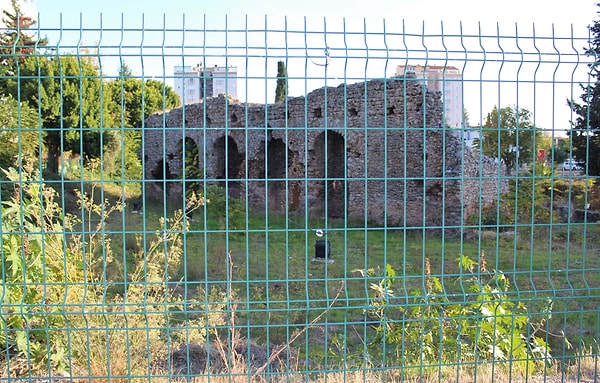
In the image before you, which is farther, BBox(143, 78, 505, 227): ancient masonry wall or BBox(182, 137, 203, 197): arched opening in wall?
BBox(182, 137, 203, 197): arched opening in wall

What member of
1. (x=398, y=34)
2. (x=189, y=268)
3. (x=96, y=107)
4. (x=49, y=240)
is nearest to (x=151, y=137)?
(x=96, y=107)

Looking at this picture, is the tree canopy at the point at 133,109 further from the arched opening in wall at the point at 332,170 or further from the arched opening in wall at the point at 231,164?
the arched opening in wall at the point at 332,170

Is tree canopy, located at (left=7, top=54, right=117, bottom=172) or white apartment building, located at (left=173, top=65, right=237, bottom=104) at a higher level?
tree canopy, located at (left=7, top=54, right=117, bottom=172)

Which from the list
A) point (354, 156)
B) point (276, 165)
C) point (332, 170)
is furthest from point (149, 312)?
point (276, 165)

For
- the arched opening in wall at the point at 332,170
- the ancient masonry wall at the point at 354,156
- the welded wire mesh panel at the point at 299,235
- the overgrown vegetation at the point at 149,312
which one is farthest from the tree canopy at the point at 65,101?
the overgrown vegetation at the point at 149,312

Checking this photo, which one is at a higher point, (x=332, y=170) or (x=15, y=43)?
(x=15, y=43)

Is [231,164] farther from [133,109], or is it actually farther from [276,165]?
[133,109]

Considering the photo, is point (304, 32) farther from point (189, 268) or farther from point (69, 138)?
point (69, 138)

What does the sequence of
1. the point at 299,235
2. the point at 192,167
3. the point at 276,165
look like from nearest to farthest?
the point at 299,235 → the point at 192,167 → the point at 276,165

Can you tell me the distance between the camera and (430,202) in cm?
1348

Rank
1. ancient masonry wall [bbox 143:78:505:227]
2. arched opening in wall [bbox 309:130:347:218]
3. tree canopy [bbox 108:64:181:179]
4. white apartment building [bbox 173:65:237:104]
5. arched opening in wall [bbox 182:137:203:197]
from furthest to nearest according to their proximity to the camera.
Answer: tree canopy [bbox 108:64:181:179] → arched opening in wall [bbox 182:137:203:197] → arched opening in wall [bbox 309:130:347:218] → ancient masonry wall [bbox 143:78:505:227] → white apartment building [bbox 173:65:237:104]

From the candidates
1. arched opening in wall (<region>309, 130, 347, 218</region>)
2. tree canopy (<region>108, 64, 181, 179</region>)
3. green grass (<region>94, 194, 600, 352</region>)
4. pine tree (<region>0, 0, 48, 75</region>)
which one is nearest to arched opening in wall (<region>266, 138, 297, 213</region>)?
arched opening in wall (<region>309, 130, 347, 218</region>)

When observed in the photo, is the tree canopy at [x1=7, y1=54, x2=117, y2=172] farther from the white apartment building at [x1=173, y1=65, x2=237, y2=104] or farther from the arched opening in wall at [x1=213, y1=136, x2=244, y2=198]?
the white apartment building at [x1=173, y1=65, x2=237, y2=104]

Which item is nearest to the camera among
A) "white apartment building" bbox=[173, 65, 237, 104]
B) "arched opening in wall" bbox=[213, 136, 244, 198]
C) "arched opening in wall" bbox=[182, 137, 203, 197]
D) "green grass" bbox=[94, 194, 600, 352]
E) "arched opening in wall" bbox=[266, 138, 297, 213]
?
"white apartment building" bbox=[173, 65, 237, 104]
